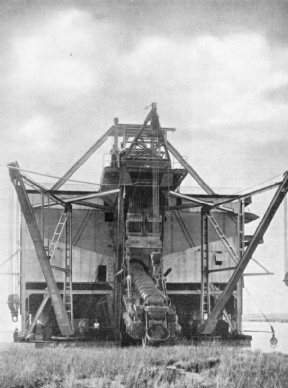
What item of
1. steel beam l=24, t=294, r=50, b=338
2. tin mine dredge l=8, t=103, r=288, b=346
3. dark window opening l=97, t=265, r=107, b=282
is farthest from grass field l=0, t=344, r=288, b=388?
dark window opening l=97, t=265, r=107, b=282

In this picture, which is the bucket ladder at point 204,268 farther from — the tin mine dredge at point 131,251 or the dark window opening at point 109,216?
the dark window opening at point 109,216

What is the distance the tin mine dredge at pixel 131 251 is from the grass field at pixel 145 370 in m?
4.11

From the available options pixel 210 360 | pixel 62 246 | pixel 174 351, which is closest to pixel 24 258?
pixel 62 246

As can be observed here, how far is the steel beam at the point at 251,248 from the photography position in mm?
20188

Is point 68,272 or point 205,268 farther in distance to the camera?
point 205,268

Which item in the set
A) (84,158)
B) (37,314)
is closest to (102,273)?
(37,314)

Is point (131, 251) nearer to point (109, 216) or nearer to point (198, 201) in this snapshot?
point (198, 201)

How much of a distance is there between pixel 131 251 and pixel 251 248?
4.51 metres

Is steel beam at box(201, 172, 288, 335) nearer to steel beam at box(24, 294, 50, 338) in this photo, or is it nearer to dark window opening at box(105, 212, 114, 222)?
dark window opening at box(105, 212, 114, 222)

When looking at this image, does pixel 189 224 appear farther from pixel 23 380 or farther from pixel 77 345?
pixel 23 380

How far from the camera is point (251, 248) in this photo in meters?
21.0

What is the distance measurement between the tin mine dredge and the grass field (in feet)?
13.5

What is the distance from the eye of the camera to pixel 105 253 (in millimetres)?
26641

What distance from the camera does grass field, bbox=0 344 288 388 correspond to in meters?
12.4
